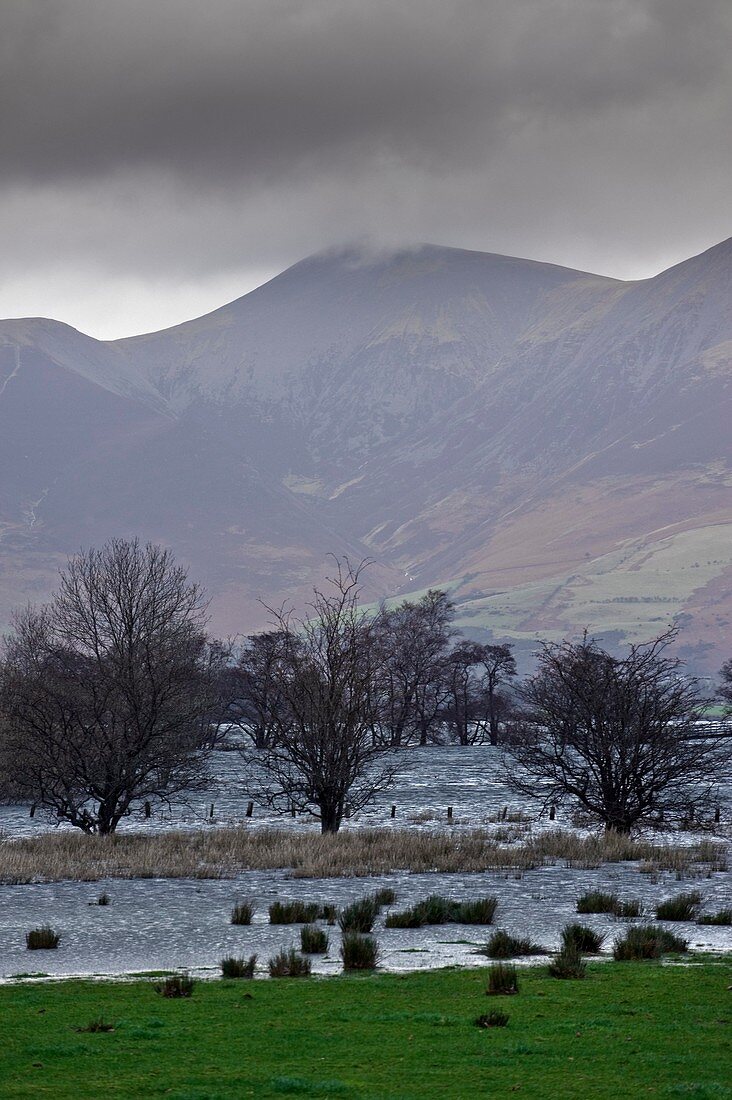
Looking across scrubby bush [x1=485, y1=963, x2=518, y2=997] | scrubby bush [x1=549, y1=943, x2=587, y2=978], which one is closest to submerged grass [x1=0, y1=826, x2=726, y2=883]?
scrubby bush [x1=549, y1=943, x2=587, y2=978]

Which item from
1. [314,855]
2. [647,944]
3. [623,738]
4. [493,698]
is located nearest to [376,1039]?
[647,944]

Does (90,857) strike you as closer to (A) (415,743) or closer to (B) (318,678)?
(B) (318,678)

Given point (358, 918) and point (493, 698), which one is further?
point (493, 698)

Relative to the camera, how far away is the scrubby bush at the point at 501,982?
15883mm

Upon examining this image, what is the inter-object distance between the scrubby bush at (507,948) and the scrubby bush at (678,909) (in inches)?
199

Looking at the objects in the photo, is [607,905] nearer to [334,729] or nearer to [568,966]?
[568,966]

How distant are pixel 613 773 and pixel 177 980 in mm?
25366

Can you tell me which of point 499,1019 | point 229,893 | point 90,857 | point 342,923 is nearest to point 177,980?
point 499,1019

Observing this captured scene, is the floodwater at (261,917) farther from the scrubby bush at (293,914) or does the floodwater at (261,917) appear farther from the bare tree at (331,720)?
the bare tree at (331,720)

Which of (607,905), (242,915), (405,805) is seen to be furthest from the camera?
(405,805)

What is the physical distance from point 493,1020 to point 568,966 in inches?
144

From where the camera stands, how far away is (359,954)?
1848cm

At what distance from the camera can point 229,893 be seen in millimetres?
28266

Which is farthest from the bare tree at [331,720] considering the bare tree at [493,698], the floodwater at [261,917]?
the bare tree at [493,698]
